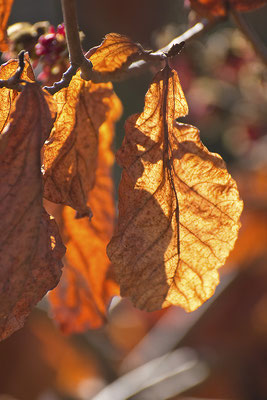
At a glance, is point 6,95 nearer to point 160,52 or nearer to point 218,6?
point 160,52

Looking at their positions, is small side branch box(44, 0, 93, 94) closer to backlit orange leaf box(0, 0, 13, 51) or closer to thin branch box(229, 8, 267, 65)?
backlit orange leaf box(0, 0, 13, 51)

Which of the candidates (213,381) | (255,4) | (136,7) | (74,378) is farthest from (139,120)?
(136,7)

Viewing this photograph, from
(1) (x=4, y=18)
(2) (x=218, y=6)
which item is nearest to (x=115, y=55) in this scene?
(1) (x=4, y=18)

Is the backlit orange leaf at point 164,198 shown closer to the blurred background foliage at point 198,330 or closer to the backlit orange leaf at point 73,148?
the backlit orange leaf at point 73,148

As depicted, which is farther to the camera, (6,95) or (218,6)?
(218,6)

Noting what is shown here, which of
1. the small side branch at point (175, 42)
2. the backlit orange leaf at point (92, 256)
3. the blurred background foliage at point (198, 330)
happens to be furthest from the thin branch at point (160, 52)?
the blurred background foliage at point (198, 330)

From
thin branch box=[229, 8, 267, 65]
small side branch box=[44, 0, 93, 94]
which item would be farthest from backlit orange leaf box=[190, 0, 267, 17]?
small side branch box=[44, 0, 93, 94]
